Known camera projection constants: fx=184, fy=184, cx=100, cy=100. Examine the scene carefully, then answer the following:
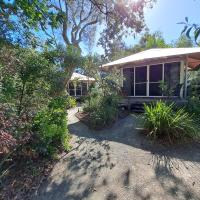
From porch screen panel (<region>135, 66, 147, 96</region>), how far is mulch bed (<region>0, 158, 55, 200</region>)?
8240 millimetres

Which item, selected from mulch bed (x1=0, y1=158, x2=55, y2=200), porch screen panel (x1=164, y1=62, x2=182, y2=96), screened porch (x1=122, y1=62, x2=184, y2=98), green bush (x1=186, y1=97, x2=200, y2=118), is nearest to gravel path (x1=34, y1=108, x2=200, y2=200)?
mulch bed (x1=0, y1=158, x2=55, y2=200)

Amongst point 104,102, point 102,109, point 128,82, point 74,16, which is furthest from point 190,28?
point 74,16

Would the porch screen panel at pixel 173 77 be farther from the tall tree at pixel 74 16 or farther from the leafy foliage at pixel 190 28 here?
the leafy foliage at pixel 190 28

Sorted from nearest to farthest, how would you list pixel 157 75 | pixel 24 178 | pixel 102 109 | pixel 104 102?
pixel 24 178
pixel 102 109
pixel 104 102
pixel 157 75

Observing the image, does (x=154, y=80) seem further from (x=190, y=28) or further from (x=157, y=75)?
(x=190, y=28)

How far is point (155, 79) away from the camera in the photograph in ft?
37.1

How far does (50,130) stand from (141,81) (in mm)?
8181

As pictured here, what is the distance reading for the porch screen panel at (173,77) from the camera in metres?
10.3

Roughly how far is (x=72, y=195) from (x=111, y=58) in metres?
26.5

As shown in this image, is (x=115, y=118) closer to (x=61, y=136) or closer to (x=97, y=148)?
(x=97, y=148)

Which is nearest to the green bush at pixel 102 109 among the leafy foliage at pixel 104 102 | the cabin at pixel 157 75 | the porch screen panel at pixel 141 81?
the leafy foliage at pixel 104 102

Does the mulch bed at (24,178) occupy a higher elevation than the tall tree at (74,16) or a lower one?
lower

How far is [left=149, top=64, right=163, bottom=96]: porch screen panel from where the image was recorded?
11070mm

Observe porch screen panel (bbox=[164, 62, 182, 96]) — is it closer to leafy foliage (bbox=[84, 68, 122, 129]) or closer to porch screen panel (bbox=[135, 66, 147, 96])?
porch screen panel (bbox=[135, 66, 147, 96])
